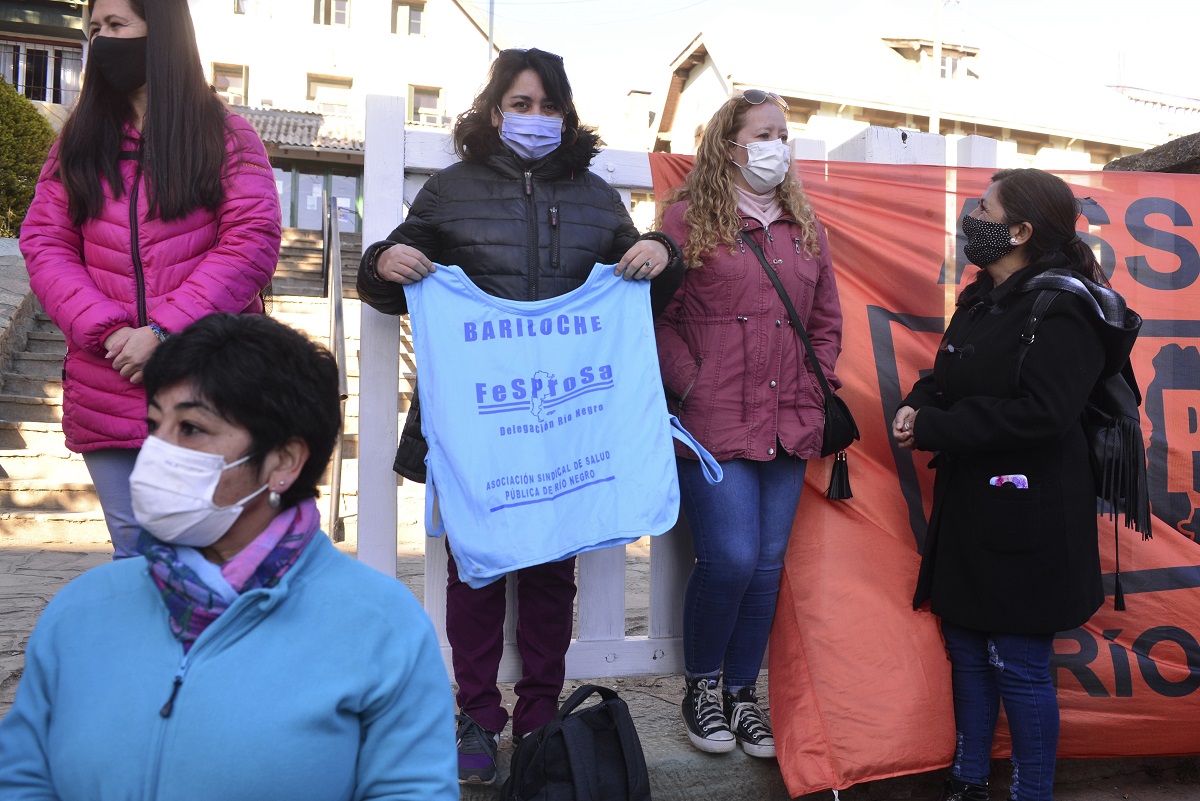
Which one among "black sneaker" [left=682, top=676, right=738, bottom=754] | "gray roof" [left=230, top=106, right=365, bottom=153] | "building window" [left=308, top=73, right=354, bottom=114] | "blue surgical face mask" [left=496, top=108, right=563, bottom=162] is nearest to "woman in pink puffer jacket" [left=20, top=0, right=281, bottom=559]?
"blue surgical face mask" [left=496, top=108, right=563, bottom=162]

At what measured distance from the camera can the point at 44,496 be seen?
7.39 meters

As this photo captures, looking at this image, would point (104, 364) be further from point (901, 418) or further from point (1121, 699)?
point (1121, 699)

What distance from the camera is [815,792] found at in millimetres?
3154

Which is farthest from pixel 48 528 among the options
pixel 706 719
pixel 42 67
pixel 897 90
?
pixel 897 90

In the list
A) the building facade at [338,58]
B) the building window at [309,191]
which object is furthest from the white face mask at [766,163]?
Result: the building facade at [338,58]

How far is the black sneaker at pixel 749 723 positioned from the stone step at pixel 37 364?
7.41m

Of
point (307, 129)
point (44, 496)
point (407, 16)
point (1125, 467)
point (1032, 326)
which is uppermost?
point (407, 16)

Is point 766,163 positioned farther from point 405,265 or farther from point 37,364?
point 37,364

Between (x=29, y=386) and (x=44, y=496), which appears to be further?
(x=29, y=386)

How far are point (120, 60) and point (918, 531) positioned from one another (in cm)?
Answer: 277

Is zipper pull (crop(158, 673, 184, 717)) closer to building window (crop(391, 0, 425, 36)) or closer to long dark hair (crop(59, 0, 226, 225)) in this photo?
long dark hair (crop(59, 0, 226, 225))

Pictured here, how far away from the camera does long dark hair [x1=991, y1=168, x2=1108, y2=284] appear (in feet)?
10.1

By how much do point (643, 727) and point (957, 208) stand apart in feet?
7.03

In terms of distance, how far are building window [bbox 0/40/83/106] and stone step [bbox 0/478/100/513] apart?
21.5m
